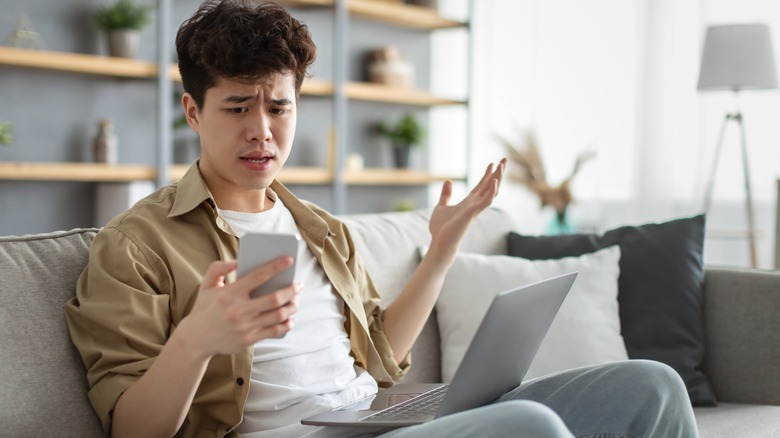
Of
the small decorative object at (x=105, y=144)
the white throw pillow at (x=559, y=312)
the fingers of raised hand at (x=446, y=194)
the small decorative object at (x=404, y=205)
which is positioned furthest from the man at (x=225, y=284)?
the small decorative object at (x=404, y=205)

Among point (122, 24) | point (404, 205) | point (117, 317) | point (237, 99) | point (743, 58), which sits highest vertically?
point (122, 24)

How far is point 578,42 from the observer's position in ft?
16.9

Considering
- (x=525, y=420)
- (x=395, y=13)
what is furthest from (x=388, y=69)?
(x=525, y=420)

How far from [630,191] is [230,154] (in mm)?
3745

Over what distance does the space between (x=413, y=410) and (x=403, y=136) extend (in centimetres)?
386

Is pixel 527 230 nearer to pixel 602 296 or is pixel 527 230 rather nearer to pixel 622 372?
pixel 602 296

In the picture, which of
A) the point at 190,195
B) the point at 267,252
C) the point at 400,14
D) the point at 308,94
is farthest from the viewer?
the point at 400,14

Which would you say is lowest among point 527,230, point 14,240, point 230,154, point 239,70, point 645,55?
point 527,230

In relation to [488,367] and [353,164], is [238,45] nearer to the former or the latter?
[488,367]

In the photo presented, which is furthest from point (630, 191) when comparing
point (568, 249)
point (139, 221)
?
point (139, 221)

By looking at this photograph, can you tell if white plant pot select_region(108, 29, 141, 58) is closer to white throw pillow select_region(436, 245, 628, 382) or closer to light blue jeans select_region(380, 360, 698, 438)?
white throw pillow select_region(436, 245, 628, 382)

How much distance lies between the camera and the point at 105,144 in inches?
154

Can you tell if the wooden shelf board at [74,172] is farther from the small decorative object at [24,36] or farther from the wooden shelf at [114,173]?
the small decorative object at [24,36]

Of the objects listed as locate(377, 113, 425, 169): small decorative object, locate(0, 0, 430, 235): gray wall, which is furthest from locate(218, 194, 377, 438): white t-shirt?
locate(377, 113, 425, 169): small decorative object
